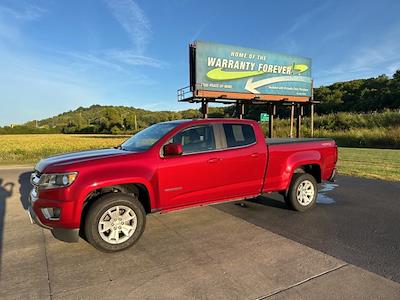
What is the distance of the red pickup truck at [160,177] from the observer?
13.8 feet

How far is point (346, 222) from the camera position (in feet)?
18.1

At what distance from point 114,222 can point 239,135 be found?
2.56 m

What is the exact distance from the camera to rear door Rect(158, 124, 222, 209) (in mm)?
4762

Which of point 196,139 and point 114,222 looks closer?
point 114,222

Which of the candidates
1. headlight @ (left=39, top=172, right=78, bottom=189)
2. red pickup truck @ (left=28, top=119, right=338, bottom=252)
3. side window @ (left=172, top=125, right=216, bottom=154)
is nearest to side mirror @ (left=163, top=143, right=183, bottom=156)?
red pickup truck @ (left=28, top=119, right=338, bottom=252)

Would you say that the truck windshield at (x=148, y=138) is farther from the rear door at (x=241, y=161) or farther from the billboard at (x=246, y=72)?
the billboard at (x=246, y=72)

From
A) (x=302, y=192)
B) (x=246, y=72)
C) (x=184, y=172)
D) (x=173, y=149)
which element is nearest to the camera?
(x=173, y=149)

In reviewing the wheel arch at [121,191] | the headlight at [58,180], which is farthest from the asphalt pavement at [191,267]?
the headlight at [58,180]

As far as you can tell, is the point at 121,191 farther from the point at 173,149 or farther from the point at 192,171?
the point at 192,171

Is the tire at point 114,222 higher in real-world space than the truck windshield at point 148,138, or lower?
lower

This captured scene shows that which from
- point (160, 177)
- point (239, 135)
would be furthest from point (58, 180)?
point (239, 135)

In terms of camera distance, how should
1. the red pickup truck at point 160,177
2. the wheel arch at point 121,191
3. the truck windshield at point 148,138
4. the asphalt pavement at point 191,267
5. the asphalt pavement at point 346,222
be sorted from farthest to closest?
the truck windshield at point 148,138
the wheel arch at point 121,191
the red pickup truck at point 160,177
the asphalt pavement at point 346,222
the asphalt pavement at point 191,267

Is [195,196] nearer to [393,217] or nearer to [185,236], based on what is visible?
[185,236]

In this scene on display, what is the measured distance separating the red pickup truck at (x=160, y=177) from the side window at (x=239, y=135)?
0.06 feet
